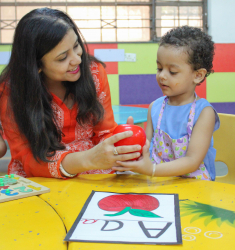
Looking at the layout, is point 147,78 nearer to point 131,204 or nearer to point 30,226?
point 131,204

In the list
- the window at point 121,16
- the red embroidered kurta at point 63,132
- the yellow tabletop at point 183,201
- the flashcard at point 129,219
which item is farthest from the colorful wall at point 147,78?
the flashcard at point 129,219

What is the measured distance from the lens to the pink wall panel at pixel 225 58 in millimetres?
3551

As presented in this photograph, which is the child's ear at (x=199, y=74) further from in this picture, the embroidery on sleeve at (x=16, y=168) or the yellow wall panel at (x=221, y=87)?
the yellow wall panel at (x=221, y=87)

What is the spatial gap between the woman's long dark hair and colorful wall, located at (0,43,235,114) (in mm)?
2420

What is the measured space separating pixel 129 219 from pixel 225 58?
11.1ft

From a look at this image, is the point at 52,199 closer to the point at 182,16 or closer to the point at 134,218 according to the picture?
the point at 134,218

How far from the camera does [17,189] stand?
0.82 meters

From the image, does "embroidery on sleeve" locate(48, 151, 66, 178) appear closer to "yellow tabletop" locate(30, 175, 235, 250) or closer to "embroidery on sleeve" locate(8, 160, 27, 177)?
"yellow tabletop" locate(30, 175, 235, 250)

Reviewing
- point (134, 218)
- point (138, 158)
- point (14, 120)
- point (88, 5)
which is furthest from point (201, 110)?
point (88, 5)

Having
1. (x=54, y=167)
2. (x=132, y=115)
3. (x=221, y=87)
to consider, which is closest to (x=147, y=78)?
(x=221, y=87)

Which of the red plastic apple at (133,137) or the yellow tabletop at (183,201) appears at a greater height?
the red plastic apple at (133,137)

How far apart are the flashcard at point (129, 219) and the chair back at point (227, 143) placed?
66cm

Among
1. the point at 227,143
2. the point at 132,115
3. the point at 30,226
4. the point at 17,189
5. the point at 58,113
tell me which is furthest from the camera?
the point at 132,115

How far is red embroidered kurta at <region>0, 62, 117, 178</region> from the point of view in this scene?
101 centimetres
